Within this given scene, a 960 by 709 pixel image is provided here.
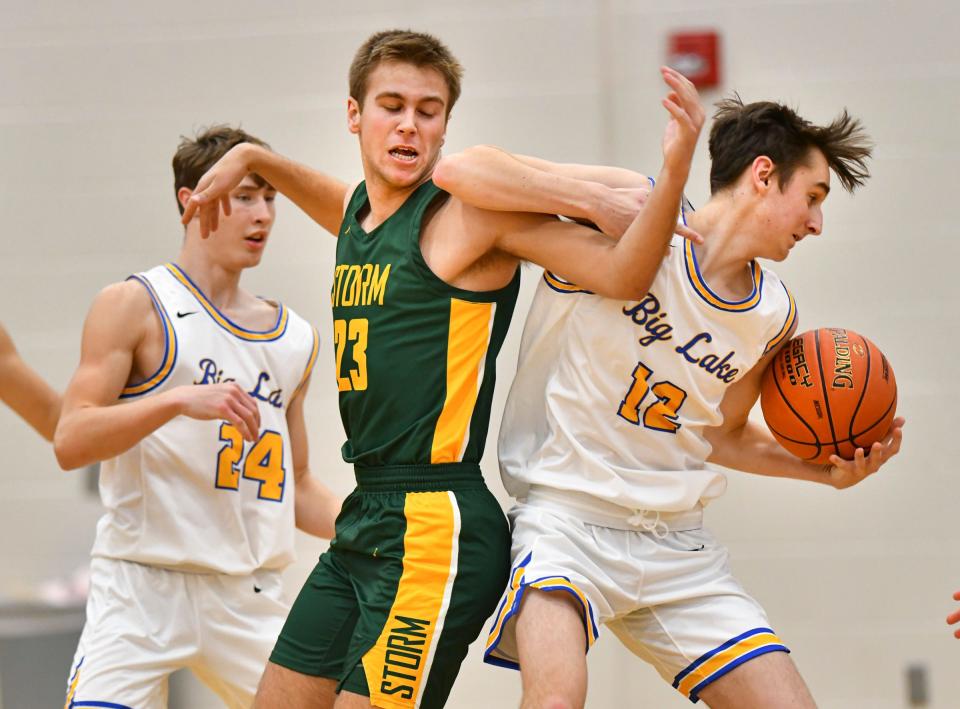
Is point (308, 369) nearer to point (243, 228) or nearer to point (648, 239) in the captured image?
point (243, 228)

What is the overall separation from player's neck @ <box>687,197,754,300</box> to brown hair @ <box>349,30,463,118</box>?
0.72 metres

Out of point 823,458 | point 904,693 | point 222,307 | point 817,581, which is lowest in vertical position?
point 904,693

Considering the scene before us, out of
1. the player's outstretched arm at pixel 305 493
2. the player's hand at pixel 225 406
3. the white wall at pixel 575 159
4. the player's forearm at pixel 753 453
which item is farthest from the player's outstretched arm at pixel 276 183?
the white wall at pixel 575 159

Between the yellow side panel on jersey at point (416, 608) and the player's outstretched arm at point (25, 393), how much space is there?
1911 mm

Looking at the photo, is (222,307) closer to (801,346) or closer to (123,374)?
(123,374)

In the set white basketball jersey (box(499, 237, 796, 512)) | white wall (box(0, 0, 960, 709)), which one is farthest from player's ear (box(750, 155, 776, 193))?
white wall (box(0, 0, 960, 709))

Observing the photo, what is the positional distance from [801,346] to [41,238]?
4093 millimetres

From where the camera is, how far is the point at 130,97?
611 cm

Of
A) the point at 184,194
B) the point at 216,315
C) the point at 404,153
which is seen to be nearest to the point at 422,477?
the point at 404,153

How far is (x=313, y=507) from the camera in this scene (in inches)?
175

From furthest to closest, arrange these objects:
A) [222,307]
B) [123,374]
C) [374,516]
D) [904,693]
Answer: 1. [904,693]
2. [222,307]
3. [123,374]
4. [374,516]

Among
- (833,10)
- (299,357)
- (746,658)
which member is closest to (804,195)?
(746,658)

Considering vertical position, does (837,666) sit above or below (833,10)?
below

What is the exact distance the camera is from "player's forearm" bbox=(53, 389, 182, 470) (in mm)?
3576
